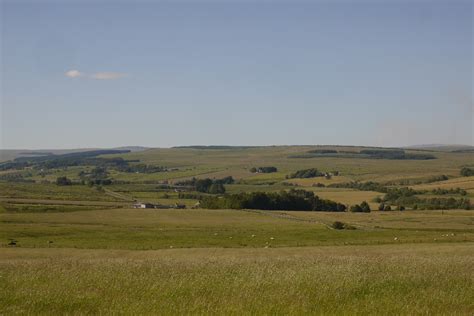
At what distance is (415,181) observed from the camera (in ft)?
616

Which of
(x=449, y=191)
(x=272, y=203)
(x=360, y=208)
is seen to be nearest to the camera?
(x=360, y=208)

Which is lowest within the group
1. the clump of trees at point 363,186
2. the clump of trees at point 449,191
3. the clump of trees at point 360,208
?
the clump of trees at point 360,208

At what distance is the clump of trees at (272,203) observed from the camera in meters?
127

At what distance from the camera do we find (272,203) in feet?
420

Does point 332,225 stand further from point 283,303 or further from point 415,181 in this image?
point 415,181

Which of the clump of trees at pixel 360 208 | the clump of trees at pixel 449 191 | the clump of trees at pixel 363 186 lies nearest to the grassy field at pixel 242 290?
the clump of trees at pixel 360 208

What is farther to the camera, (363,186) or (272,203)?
(363,186)

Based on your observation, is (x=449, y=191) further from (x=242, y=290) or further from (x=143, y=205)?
(x=242, y=290)

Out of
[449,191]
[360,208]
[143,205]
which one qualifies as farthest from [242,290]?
[449,191]

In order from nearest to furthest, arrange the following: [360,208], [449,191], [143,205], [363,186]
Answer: [360,208]
[143,205]
[449,191]
[363,186]

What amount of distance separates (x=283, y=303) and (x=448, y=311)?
3.86m

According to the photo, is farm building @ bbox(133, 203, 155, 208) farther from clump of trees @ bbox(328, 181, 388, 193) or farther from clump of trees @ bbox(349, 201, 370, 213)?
clump of trees @ bbox(328, 181, 388, 193)

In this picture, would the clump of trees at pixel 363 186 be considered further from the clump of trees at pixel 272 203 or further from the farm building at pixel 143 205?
the farm building at pixel 143 205

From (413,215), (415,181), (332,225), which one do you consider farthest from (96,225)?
(415,181)
